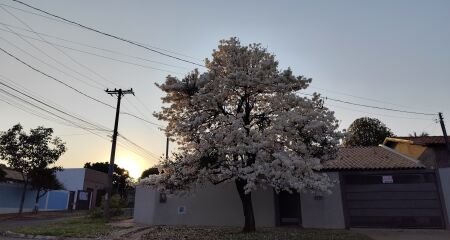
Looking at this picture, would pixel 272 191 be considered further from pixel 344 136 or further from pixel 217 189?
pixel 344 136

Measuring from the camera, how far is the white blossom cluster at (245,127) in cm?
1608

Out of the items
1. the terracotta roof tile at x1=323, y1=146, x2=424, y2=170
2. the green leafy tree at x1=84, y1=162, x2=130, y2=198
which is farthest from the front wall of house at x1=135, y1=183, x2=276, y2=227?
the green leafy tree at x1=84, y1=162, x2=130, y2=198

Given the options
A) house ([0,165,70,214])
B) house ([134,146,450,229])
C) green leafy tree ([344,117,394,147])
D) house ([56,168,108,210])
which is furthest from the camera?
house ([56,168,108,210])

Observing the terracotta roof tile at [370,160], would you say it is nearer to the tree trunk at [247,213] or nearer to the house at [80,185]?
the tree trunk at [247,213]

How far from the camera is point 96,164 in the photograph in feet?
260

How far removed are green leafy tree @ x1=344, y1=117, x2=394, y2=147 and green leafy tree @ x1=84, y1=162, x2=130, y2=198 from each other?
42998 mm

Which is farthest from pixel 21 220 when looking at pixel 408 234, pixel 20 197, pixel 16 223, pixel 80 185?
pixel 408 234

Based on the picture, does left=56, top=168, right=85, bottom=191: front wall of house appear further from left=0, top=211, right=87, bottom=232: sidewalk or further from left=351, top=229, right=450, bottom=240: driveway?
left=351, top=229, right=450, bottom=240: driveway

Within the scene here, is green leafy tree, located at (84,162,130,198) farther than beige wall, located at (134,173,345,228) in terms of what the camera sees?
Yes

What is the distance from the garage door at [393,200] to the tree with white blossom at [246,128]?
5715 mm

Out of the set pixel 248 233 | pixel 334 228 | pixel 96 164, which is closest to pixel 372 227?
pixel 334 228

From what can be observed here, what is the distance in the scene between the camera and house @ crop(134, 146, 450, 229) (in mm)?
22188

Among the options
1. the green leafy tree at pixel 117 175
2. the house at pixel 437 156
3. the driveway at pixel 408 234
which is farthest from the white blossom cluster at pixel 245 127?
the green leafy tree at pixel 117 175

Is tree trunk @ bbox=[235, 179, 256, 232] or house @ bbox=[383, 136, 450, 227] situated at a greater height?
house @ bbox=[383, 136, 450, 227]
